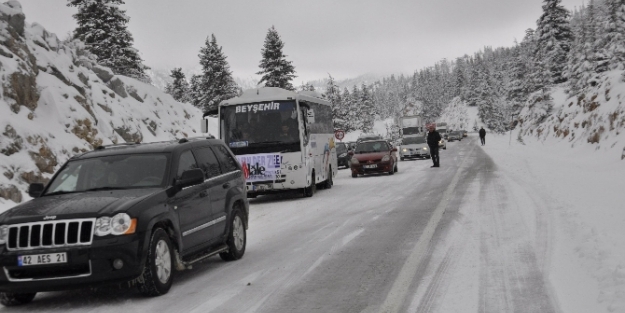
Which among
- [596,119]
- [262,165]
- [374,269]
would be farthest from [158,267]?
[596,119]

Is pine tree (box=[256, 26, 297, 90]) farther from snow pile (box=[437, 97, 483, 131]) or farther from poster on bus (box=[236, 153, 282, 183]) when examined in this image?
snow pile (box=[437, 97, 483, 131])

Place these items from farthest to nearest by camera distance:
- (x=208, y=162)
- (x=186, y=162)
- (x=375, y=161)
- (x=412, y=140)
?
(x=412, y=140)
(x=375, y=161)
(x=208, y=162)
(x=186, y=162)

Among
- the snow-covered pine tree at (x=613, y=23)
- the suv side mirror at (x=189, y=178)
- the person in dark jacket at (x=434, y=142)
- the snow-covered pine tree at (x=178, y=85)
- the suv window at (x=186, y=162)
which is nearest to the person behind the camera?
the suv side mirror at (x=189, y=178)

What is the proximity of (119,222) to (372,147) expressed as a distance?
20.7 m

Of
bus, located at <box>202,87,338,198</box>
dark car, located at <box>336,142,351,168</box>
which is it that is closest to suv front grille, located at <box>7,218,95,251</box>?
bus, located at <box>202,87,338,198</box>

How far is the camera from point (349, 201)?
15.5m

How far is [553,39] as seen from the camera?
5909cm

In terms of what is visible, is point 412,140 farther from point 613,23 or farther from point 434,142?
point 613,23

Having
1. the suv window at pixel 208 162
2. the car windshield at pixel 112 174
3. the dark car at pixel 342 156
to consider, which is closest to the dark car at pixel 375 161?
the dark car at pixel 342 156

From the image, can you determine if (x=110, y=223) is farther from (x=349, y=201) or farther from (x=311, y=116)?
(x=311, y=116)

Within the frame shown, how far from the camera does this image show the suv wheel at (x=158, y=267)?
241 inches

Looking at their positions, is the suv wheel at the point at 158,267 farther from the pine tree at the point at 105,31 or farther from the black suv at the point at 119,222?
the pine tree at the point at 105,31

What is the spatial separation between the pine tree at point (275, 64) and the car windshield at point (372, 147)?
3056 cm

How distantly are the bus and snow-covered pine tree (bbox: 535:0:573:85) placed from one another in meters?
48.3
